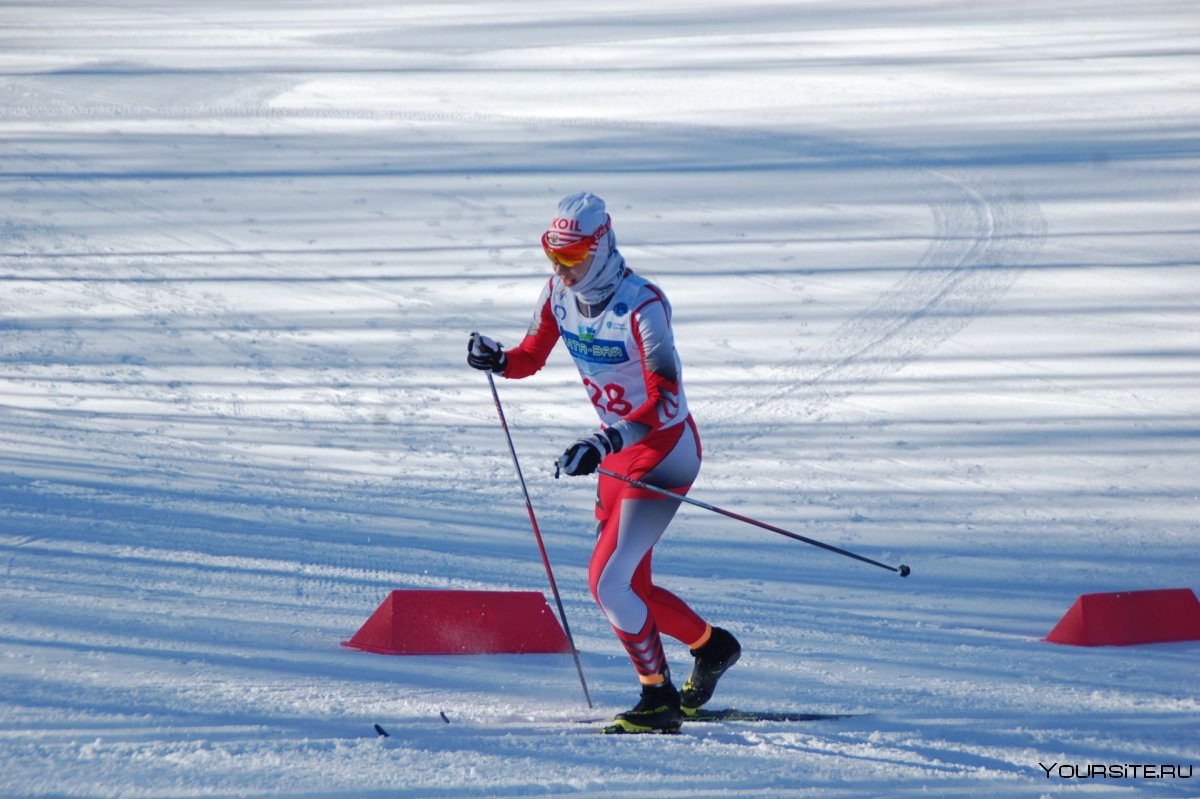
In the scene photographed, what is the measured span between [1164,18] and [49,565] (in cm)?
1645

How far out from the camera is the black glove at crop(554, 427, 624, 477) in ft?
11.7

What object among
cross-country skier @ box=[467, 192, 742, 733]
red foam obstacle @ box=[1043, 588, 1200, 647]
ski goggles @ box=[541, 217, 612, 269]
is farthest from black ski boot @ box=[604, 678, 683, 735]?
red foam obstacle @ box=[1043, 588, 1200, 647]

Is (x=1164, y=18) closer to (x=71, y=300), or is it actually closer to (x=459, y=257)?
(x=459, y=257)

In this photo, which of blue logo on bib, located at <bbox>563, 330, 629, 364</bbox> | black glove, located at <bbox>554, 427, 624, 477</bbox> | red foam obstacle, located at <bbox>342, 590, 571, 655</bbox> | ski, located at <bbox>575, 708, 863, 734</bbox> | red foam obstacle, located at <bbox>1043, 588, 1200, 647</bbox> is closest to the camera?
black glove, located at <bbox>554, 427, 624, 477</bbox>

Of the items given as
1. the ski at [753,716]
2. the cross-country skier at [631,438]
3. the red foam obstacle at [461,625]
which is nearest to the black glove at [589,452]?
the cross-country skier at [631,438]

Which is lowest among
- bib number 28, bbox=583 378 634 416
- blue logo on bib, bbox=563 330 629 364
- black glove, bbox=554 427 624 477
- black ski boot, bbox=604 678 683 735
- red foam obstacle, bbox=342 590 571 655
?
red foam obstacle, bbox=342 590 571 655

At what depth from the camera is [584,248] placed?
12.3 feet

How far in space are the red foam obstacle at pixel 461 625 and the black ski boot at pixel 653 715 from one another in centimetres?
74

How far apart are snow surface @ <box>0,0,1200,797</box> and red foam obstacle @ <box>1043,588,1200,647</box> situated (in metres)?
0.13

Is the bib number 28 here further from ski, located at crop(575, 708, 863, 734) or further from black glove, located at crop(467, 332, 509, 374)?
ski, located at crop(575, 708, 863, 734)

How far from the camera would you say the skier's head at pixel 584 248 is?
3.75 meters

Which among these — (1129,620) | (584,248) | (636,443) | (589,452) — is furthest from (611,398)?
(1129,620)

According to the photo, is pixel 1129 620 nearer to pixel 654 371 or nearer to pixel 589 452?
pixel 654 371

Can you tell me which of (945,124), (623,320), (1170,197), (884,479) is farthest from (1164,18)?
(623,320)
